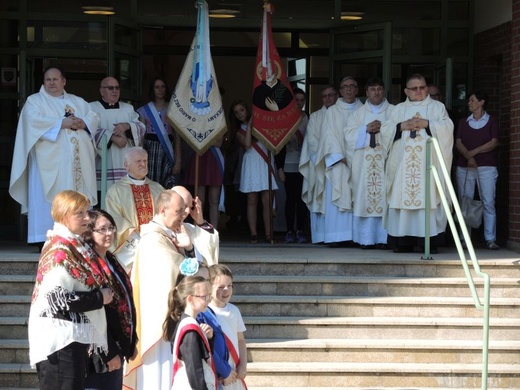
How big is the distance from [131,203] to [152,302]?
1754 millimetres

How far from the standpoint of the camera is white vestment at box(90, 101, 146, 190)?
37.6 feet

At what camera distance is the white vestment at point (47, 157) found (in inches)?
439

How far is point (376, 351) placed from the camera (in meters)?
9.70

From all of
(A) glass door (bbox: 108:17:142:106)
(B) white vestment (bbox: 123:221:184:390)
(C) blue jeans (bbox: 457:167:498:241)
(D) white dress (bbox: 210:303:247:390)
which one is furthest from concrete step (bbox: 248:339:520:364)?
(A) glass door (bbox: 108:17:142:106)

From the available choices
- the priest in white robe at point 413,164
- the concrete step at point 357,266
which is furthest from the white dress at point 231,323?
the priest in white robe at point 413,164

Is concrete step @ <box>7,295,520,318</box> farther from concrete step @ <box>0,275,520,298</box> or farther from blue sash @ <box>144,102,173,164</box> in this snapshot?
blue sash @ <box>144,102,173,164</box>

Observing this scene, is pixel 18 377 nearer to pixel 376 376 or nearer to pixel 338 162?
pixel 376 376

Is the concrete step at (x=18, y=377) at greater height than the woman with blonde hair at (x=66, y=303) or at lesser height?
lesser

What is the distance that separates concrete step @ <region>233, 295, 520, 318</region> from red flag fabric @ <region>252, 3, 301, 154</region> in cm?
269

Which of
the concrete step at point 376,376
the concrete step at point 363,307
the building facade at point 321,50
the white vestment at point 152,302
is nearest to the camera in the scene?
the white vestment at point 152,302

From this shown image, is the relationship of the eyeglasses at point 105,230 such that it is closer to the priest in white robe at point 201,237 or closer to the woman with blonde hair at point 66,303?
the woman with blonde hair at point 66,303

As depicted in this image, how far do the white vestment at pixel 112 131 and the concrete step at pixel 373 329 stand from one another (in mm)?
2280

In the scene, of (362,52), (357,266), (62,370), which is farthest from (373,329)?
(362,52)

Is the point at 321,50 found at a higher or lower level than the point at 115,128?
higher
